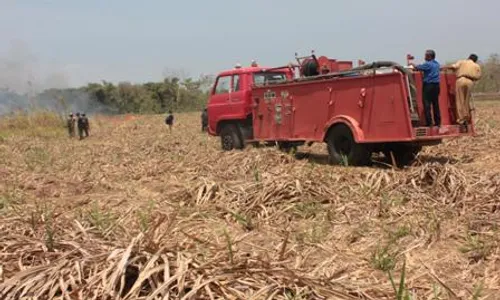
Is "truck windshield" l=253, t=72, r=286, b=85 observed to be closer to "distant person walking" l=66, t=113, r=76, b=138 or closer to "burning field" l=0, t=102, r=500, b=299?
"burning field" l=0, t=102, r=500, b=299

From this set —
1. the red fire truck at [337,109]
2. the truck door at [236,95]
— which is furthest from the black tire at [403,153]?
the truck door at [236,95]

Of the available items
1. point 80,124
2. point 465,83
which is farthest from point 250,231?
point 80,124

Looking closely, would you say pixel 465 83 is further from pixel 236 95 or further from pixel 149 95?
pixel 149 95

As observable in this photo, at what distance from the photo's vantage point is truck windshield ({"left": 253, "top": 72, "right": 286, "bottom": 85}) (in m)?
13.0

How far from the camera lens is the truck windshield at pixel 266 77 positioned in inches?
512

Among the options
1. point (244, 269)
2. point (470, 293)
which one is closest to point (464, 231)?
point (470, 293)

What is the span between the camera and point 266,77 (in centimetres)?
1315

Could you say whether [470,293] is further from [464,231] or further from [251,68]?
[251,68]

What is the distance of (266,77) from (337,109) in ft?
10.3

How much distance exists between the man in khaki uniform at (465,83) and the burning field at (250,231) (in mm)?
897

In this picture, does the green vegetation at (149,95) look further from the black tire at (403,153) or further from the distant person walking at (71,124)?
the black tire at (403,153)

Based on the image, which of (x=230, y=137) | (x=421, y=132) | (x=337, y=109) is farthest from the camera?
(x=230, y=137)

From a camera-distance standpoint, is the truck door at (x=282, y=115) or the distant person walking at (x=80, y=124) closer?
the truck door at (x=282, y=115)

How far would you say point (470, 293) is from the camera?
3.97 metres
